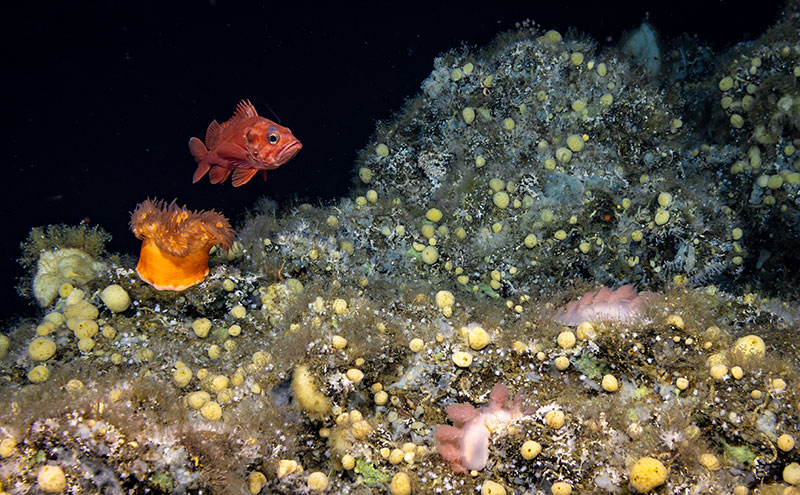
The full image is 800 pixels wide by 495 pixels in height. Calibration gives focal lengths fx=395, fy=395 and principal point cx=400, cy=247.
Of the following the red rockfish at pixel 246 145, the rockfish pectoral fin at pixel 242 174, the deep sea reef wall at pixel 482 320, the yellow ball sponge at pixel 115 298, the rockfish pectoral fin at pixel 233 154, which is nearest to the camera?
the deep sea reef wall at pixel 482 320

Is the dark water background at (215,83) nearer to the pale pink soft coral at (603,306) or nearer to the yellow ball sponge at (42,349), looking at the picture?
the yellow ball sponge at (42,349)

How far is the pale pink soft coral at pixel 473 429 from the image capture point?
6.77ft

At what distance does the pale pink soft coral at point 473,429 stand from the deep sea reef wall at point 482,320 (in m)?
0.01

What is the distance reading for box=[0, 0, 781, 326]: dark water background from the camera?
31.4 ft

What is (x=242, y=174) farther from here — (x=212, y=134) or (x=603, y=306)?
(x=603, y=306)

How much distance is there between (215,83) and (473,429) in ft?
35.0

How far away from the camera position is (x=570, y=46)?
5.03m

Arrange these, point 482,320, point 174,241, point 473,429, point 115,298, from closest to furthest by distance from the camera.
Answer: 1. point 473,429
2. point 482,320
3. point 115,298
4. point 174,241

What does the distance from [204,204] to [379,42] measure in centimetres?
626

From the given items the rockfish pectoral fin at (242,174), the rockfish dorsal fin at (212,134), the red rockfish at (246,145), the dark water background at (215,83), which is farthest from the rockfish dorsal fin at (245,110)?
the dark water background at (215,83)

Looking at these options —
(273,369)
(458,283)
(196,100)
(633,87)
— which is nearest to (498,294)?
(458,283)

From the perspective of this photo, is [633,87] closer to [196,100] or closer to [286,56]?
[286,56]

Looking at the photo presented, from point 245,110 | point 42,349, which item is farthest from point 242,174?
point 42,349

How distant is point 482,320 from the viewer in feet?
9.57
